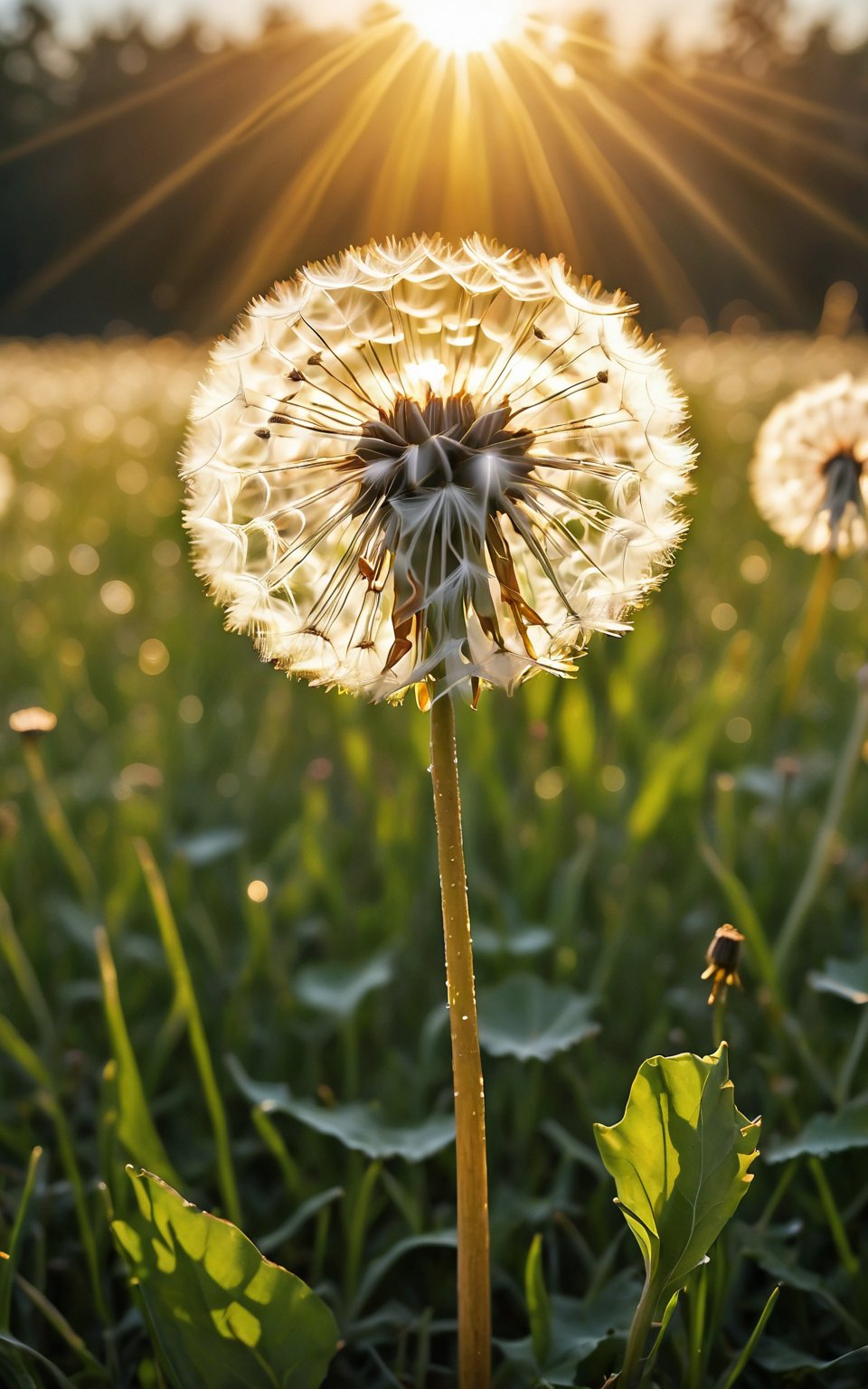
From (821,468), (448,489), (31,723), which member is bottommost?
(31,723)

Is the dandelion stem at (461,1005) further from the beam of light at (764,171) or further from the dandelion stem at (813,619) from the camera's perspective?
the beam of light at (764,171)

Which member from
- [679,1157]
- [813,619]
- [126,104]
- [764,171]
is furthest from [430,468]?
[126,104]

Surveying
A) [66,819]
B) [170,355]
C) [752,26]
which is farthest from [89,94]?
[66,819]

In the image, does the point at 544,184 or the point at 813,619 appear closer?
the point at 813,619

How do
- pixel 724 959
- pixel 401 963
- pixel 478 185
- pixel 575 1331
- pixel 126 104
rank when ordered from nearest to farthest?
pixel 724 959, pixel 575 1331, pixel 401 963, pixel 478 185, pixel 126 104

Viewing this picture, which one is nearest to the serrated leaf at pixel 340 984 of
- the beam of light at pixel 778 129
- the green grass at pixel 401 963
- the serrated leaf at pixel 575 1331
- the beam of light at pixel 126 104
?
the green grass at pixel 401 963

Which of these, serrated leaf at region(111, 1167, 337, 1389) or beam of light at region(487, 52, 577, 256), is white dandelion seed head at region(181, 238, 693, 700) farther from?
beam of light at region(487, 52, 577, 256)

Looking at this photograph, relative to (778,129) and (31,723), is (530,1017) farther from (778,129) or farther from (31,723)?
(778,129)
